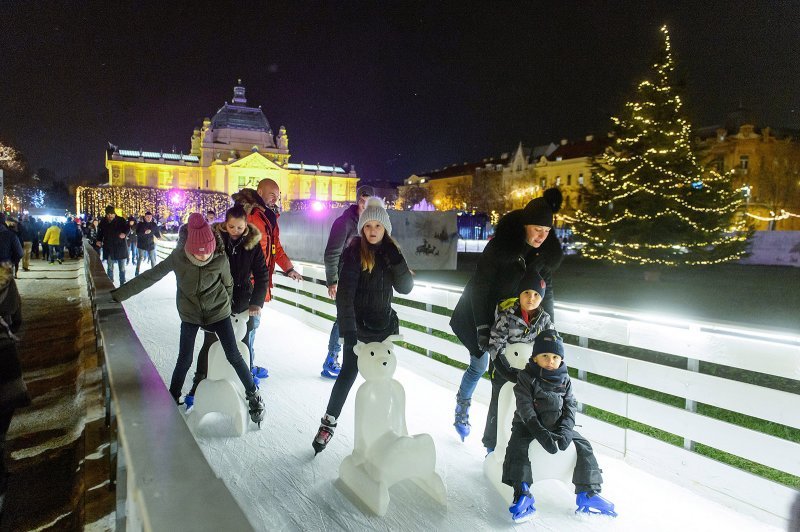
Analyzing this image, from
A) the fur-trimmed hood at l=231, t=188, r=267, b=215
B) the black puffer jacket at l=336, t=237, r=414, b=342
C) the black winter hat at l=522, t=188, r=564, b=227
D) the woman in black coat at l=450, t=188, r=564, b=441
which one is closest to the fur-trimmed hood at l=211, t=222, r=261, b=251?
the fur-trimmed hood at l=231, t=188, r=267, b=215

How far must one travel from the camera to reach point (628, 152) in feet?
57.3

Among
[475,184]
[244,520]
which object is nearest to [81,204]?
[475,184]

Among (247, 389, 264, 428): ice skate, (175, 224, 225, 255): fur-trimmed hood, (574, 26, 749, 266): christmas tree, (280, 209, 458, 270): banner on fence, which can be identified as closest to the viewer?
(175, 224, 225, 255): fur-trimmed hood

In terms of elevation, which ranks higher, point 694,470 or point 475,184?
point 475,184

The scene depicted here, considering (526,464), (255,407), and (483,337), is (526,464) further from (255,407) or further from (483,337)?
(255,407)

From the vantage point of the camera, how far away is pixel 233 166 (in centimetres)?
9000

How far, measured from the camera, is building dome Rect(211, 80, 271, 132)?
337ft

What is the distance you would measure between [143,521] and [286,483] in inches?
83.4

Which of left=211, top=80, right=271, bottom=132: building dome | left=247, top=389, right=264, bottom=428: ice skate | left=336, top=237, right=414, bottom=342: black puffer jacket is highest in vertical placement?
left=211, top=80, right=271, bottom=132: building dome

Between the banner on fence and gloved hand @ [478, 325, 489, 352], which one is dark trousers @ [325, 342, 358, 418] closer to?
gloved hand @ [478, 325, 489, 352]

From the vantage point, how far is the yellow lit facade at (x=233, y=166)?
9144cm

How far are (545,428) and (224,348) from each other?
2241 mm

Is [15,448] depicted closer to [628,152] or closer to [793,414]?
[793,414]

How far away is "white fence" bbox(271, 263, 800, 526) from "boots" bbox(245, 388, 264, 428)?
2228mm
